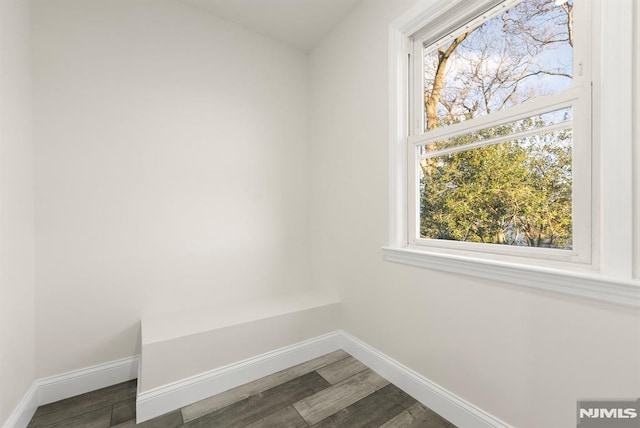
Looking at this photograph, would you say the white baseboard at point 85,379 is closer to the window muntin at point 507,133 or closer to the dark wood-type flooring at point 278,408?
the dark wood-type flooring at point 278,408

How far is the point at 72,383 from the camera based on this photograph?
1608 millimetres

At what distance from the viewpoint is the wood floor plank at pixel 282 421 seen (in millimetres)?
1389

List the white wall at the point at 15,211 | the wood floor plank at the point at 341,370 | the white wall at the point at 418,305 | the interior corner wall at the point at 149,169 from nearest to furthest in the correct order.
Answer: the white wall at the point at 418,305 < the white wall at the point at 15,211 < the interior corner wall at the point at 149,169 < the wood floor plank at the point at 341,370

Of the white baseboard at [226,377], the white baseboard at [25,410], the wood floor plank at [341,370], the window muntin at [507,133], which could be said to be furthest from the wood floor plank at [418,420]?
the white baseboard at [25,410]

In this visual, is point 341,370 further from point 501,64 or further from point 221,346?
point 501,64

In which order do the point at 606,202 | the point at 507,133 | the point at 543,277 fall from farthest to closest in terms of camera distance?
the point at 507,133 → the point at 543,277 → the point at 606,202

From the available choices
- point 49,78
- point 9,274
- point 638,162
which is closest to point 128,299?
point 9,274

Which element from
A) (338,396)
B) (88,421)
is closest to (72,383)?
(88,421)

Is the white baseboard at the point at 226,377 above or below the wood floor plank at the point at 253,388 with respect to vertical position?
above

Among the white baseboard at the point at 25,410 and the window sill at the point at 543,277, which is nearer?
the window sill at the point at 543,277

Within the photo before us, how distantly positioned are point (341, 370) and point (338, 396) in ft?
0.85

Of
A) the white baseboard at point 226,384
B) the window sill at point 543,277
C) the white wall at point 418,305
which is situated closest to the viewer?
the window sill at point 543,277

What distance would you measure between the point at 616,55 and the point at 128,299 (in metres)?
2.69

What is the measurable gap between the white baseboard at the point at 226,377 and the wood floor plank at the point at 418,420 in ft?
2.41
